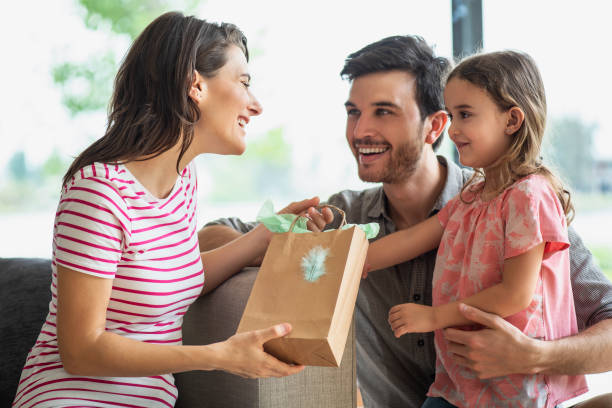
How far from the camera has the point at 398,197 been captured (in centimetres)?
207

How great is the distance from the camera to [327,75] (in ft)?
11.4

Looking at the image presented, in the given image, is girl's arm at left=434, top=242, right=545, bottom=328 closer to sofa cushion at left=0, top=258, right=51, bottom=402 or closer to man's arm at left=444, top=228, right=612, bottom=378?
man's arm at left=444, top=228, right=612, bottom=378

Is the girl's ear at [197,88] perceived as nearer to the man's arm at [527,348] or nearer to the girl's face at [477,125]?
the girl's face at [477,125]

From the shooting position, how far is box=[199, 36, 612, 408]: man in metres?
1.88

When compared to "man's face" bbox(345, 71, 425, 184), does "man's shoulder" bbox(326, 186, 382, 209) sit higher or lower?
lower

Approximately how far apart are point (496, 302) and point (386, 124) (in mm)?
870

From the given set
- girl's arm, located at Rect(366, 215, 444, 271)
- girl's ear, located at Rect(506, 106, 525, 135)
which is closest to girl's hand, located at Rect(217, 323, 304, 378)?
girl's arm, located at Rect(366, 215, 444, 271)

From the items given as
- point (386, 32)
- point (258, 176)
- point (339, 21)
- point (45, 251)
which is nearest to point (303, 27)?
point (339, 21)

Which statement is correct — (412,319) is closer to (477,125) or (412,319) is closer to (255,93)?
(477,125)

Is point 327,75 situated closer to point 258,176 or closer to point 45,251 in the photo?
point 258,176

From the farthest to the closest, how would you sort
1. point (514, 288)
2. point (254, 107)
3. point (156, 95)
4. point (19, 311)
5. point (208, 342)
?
point (19, 311) < point (208, 342) < point (254, 107) < point (156, 95) < point (514, 288)

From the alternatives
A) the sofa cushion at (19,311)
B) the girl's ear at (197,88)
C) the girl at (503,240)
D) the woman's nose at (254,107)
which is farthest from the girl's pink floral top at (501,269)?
the sofa cushion at (19,311)

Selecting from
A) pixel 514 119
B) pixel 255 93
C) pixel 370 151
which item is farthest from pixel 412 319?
pixel 255 93

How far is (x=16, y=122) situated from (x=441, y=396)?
3.50 metres
